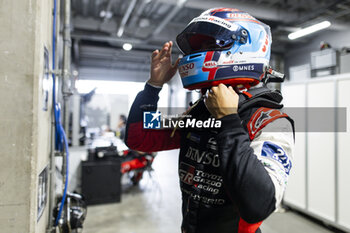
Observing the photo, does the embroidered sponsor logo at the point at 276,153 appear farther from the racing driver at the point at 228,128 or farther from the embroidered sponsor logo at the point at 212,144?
the embroidered sponsor logo at the point at 212,144

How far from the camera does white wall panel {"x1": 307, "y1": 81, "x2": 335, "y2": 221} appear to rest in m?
2.79

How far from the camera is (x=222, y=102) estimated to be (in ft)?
2.27

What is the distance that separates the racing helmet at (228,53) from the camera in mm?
838

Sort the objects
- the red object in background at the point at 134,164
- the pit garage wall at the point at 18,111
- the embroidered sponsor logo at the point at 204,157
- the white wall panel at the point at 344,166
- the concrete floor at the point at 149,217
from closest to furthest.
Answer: the embroidered sponsor logo at the point at 204,157
the pit garage wall at the point at 18,111
the white wall panel at the point at 344,166
the concrete floor at the point at 149,217
the red object in background at the point at 134,164

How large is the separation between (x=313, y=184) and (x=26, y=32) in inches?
136

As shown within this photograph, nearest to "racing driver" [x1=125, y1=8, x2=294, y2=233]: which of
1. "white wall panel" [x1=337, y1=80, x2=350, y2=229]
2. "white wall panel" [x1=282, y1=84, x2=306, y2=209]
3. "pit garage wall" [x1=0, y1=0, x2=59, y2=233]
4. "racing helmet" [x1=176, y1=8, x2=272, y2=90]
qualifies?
"racing helmet" [x1=176, y1=8, x2=272, y2=90]

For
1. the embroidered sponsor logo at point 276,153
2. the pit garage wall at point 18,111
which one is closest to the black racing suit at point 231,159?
the embroidered sponsor logo at point 276,153

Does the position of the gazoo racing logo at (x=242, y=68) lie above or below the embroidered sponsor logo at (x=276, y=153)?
above

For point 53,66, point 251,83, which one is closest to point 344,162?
point 251,83

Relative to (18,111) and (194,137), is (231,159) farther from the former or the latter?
(18,111)

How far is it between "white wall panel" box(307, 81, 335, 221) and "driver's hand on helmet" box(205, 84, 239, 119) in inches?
107

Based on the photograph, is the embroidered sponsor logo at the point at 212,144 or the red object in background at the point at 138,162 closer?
the embroidered sponsor logo at the point at 212,144

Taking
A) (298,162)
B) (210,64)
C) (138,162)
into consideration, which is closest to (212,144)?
Result: (210,64)

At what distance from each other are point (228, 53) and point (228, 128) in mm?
329
